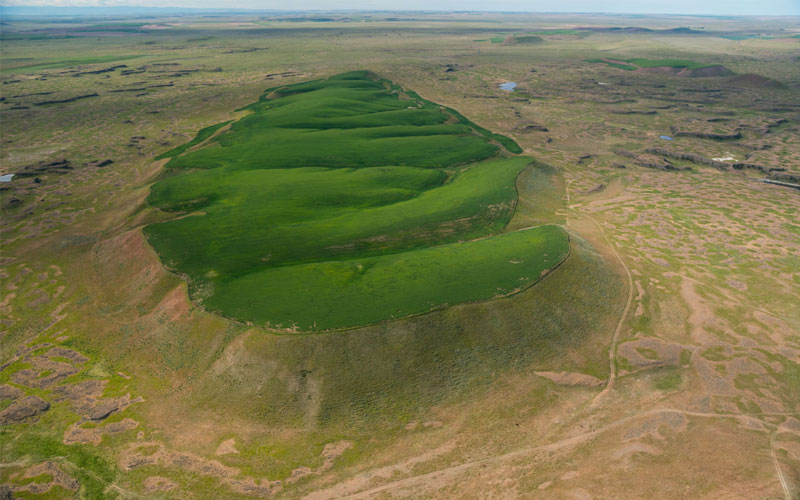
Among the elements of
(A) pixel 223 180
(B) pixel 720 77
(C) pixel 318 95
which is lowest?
Answer: (A) pixel 223 180

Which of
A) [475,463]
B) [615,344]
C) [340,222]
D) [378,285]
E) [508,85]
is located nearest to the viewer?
[475,463]

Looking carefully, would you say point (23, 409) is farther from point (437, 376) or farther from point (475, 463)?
point (475, 463)

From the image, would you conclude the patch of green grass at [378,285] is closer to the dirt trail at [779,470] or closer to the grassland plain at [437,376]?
the grassland plain at [437,376]

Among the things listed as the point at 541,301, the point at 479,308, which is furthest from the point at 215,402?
the point at 541,301

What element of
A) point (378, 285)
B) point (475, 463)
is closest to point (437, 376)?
point (475, 463)

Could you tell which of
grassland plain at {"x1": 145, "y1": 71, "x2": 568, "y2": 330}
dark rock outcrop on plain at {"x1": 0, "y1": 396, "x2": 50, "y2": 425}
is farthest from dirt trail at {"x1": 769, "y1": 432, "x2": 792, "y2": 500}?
dark rock outcrop on plain at {"x1": 0, "y1": 396, "x2": 50, "y2": 425}

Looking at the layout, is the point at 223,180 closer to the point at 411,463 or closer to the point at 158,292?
the point at 158,292

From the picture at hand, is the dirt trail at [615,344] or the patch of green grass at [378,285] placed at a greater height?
the patch of green grass at [378,285]

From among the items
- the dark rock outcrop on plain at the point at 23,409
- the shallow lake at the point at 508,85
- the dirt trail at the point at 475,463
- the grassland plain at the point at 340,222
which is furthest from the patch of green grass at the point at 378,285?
the shallow lake at the point at 508,85

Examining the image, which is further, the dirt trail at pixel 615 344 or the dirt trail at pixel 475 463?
the dirt trail at pixel 615 344
